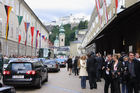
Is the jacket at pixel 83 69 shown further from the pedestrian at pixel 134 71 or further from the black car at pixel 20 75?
the pedestrian at pixel 134 71

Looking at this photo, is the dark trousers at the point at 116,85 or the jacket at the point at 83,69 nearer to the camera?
the dark trousers at the point at 116,85

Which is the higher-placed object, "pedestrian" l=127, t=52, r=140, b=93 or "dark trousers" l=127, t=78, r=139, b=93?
"pedestrian" l=127, t=52, r=140, b=93

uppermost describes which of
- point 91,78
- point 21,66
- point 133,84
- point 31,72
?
point 21,66

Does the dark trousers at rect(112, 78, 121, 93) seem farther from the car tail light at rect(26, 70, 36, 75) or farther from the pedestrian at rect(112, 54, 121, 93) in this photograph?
the car tail light at rect(26, 70, 36, 75)

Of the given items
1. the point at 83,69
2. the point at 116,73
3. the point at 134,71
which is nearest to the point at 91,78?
the point at 83,69

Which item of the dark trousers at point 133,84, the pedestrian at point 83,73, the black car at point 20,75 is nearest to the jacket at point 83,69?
the pedestrian at point 83,73

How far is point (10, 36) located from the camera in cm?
3928

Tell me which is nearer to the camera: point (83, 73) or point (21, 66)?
point (21, 66)

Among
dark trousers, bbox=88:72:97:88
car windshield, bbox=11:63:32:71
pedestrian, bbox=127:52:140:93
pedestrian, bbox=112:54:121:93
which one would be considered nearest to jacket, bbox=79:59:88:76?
dark trousers, bbox=88:72:97:88

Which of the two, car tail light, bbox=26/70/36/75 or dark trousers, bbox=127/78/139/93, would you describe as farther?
car tail light, bbox=26/70/36/75

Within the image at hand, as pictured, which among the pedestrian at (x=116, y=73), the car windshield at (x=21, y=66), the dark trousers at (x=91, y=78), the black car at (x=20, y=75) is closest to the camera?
the pedestrian at (x=116, y=73)

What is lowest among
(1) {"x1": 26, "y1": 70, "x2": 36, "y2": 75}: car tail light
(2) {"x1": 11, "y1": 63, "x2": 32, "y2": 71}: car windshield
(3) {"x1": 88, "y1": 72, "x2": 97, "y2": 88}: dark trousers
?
(3) {"x1": 88, "y1": 72, "x2": 97, "y2": 88}: dark trousers

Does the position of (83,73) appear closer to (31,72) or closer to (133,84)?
(31,72)

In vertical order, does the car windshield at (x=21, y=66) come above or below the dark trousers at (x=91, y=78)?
above
